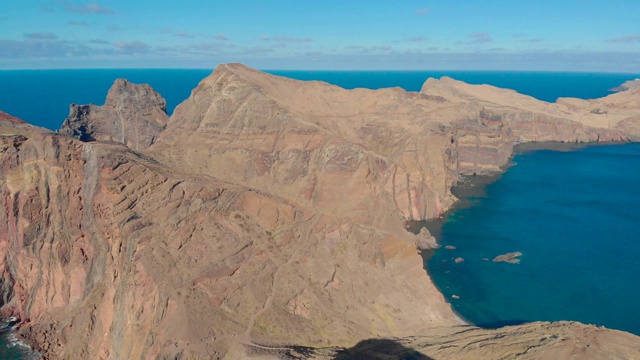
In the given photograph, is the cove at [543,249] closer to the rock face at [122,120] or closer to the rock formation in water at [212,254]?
the rock formation in water at [212,254]

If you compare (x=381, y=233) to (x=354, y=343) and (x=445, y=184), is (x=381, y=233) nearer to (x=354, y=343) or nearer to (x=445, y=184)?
(x=354, y=343)

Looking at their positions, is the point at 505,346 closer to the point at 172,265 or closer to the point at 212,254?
the point at 212,254

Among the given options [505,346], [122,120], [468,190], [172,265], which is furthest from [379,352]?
[122,120]

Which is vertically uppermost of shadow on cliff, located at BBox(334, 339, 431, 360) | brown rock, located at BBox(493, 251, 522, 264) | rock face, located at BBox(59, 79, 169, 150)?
rock face, located at BBox(59, 79, 169, 150)

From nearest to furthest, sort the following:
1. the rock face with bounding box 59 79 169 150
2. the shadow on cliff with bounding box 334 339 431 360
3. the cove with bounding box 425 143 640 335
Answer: the shadow on cliff with bounding box 334 339 431 360
the cove with bounding box 425 143 640 335
the rock face with bounding box 59 79 169 150

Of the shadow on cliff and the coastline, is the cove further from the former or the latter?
the shadow on cliff

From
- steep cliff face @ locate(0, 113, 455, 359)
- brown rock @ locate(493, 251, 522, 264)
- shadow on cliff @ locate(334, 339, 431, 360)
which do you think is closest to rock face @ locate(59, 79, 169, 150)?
steep cliff face @ locate(0, 113, 455, 359)

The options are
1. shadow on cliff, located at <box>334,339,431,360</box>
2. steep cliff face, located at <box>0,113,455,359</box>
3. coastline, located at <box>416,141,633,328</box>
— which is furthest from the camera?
coastline, located at <box>416,141,633,328</box>

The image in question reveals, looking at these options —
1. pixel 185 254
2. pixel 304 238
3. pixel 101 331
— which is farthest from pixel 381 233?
pixel 101 331
